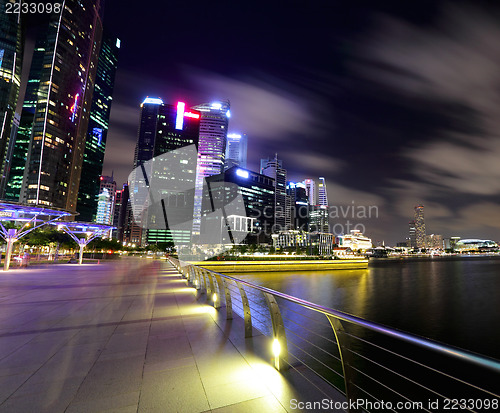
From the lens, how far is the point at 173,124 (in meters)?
161

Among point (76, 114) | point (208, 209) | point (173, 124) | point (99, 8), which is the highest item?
point (99, 8)

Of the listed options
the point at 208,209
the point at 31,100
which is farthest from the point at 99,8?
the point at 208,209

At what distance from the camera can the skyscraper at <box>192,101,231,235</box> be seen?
175375 mm

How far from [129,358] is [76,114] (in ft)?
409

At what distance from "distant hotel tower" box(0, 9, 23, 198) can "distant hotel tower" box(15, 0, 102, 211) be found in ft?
40.5

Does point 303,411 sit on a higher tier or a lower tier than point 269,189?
lower

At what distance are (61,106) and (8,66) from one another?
840 inches

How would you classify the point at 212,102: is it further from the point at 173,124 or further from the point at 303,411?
the point at 303,411

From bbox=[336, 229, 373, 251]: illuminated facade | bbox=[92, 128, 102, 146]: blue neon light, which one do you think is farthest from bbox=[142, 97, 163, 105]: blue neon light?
bbox=[336, 229, 373, 251]: illuminated facade

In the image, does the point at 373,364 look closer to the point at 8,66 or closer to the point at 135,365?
the point at 135,365

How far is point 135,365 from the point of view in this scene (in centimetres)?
407

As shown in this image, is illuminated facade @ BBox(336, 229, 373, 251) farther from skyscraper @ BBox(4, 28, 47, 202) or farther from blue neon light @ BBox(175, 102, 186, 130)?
skyscraper @ BBox(4, 28, 47, 202)

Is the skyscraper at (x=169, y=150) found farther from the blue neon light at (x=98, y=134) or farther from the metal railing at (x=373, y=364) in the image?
the metal railing at (x=373, y=364)

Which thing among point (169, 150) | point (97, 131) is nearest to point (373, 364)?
point (97, 131)
